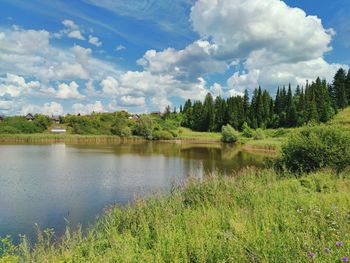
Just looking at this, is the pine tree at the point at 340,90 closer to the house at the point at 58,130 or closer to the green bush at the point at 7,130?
the house at the point at 58,130

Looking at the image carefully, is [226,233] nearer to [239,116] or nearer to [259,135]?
[259,135]

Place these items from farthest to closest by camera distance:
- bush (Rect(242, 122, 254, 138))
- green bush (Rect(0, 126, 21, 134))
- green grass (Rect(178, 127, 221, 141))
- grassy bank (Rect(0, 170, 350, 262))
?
green grass (Rect(178, 127, 221, 141))
green bush (Rect(0, 126, 21, 134))
bush (Rect(242, 122, 254, 138))
grassy bank (Rect(0, 170, 350, 262))

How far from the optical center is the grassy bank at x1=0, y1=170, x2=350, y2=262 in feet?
16.2

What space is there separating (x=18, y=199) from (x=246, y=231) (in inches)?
618

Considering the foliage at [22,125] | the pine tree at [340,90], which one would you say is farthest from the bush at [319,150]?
the foliage at [22,125]

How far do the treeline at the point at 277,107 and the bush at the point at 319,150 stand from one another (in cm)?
5356

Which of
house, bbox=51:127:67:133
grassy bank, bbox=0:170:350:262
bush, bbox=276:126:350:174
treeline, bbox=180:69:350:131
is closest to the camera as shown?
grassy bank, bbox=0:170:350:262

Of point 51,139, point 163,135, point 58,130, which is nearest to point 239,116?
point 163,135

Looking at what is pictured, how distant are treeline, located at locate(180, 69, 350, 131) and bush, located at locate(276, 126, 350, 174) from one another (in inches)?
2109

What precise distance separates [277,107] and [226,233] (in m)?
86.2

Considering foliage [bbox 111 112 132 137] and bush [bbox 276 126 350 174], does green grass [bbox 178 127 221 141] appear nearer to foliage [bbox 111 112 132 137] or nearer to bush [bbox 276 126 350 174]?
foliage [bbox 111 112 132 137]

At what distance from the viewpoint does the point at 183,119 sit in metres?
117

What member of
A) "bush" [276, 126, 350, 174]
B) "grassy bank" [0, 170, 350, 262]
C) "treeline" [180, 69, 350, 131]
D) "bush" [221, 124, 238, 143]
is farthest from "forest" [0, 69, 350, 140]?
"grassy bank" [0, 170, 350, 262]

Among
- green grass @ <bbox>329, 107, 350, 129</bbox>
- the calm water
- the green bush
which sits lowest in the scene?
the calm water
